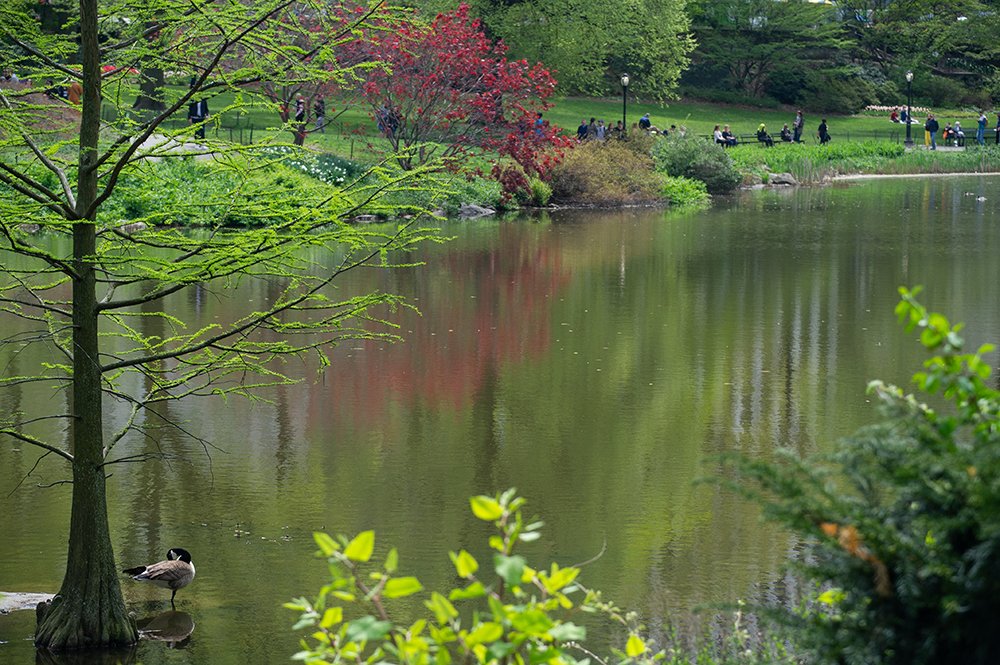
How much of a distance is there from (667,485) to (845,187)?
37.7 metres

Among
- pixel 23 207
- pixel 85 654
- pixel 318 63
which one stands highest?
pixel 318 63

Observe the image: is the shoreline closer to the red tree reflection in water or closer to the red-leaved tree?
the red-leaved tree

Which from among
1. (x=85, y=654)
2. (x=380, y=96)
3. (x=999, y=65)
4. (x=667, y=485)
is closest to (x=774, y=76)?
(x=999, y=65)

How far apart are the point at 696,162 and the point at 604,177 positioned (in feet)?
17.3

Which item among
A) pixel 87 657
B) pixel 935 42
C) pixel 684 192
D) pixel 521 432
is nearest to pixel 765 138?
pixel 684 192

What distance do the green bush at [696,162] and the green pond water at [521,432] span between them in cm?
1783

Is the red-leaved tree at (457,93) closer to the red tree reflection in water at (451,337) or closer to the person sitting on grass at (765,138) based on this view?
the red tree reflection in water at (451,337)

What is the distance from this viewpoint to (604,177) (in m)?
41.1

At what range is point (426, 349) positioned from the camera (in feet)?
60.9

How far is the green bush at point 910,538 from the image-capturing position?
369cm

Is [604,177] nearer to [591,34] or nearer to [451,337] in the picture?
[591,34]

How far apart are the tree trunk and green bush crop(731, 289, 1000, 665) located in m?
5.46

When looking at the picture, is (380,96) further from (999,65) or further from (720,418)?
(999,65)

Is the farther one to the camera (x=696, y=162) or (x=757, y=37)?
(x=757, y=37)
